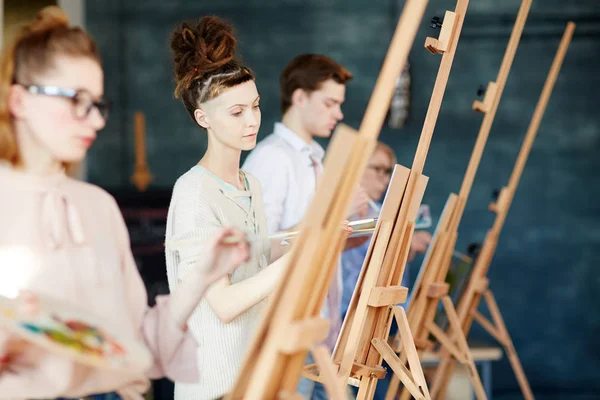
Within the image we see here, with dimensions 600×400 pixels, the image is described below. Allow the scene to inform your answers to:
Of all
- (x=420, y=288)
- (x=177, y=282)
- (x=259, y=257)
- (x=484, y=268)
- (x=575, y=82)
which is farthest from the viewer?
(x=575, y=82)

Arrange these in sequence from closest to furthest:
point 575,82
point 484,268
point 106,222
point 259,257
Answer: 1. point 106,222
2. point 259,257
3. point 484,268
4. point 575,82

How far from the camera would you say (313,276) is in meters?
1.61

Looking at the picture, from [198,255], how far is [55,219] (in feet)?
1.54

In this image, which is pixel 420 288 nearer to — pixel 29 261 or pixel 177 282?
pixel 177 282

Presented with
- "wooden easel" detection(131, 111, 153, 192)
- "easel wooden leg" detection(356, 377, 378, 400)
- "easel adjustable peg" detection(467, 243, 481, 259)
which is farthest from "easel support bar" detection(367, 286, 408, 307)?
"wooden easel" detection(131, 111, 153, 192)

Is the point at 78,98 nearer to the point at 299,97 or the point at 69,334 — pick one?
the point at 69,334

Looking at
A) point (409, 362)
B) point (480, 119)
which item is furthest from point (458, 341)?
point (480, 119)

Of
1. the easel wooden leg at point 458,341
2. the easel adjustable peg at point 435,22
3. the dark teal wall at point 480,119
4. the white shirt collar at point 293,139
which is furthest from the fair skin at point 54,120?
the dark teal wall at point 480,119

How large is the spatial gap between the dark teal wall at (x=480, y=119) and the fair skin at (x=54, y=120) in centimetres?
459

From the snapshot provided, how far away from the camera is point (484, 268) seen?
3.85m

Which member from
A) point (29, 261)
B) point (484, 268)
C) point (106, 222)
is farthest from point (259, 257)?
point (484, 268)

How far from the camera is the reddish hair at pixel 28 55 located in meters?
1.43

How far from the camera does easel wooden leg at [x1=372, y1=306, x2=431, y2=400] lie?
7.82ft

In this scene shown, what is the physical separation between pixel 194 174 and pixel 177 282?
245 mm
